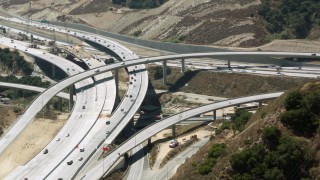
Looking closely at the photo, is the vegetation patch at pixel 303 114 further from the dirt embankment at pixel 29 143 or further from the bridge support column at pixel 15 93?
the bridge support column at pixel 15 93

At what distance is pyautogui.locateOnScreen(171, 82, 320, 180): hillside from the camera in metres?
54.1

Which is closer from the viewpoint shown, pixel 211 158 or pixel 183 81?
pixel 211 158

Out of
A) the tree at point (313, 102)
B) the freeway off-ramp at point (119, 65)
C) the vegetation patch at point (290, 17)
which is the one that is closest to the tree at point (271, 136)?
the tree at point (313, 102)

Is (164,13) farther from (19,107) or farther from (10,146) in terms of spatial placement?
(10,146)

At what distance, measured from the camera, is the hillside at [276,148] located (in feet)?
178

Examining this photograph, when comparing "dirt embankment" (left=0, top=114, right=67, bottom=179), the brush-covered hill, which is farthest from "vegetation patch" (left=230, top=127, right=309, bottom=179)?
the brush-covered hill

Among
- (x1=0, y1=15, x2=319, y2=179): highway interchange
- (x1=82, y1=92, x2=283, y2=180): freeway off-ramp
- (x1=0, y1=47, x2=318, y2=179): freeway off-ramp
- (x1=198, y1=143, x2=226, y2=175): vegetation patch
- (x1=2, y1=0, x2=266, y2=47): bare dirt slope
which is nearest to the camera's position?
(x1=198, y1=143, x2=226, y2=175): vegetation patch

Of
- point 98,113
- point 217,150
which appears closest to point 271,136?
point 217,150

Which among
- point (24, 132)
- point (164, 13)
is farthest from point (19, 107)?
point (164, 13)

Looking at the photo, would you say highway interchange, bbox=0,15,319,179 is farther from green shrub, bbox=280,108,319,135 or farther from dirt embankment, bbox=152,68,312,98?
green shrub, bbox=280,108,319,135

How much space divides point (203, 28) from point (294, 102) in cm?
10478

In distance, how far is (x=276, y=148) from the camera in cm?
5581

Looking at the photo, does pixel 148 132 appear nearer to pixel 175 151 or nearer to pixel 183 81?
pixel 175 151

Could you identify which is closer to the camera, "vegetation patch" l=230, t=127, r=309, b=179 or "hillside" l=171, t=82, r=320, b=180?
"vegetation patch" l=230, t=127, r=309, b=179
